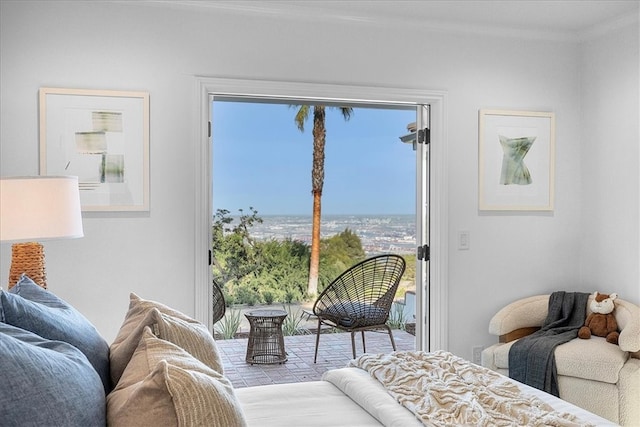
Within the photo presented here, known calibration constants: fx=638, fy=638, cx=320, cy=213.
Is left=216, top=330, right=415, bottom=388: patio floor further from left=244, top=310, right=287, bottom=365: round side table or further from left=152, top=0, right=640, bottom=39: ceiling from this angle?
left=152, top=0, right=640, bottom=39: ceiling

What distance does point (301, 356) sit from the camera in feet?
18.9

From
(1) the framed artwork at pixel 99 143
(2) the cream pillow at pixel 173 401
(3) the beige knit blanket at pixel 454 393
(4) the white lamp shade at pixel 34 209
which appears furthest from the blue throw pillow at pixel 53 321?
(1) the framed artwork at pixel 99 143

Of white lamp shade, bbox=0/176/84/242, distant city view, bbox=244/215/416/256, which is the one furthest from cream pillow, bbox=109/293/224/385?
distant city view, bbox=244/215/416/256

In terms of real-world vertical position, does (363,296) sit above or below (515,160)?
below

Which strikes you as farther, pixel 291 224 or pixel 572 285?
pixel 291 224

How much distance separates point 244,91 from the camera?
3.74 meters

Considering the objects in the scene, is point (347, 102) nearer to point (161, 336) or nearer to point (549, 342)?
point (549, 342)

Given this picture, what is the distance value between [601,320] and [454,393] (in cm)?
205

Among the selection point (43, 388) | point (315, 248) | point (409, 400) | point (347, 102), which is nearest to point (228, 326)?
point (315, 248)

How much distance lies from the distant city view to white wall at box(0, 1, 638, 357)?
2.83 meters

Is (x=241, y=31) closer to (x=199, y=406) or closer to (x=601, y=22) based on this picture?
(x=601, y=22)

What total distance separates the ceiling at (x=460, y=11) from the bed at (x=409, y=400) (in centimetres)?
214

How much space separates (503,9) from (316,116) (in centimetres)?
329

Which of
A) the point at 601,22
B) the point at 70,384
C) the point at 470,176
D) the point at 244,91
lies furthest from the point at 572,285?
the point at 70,384
